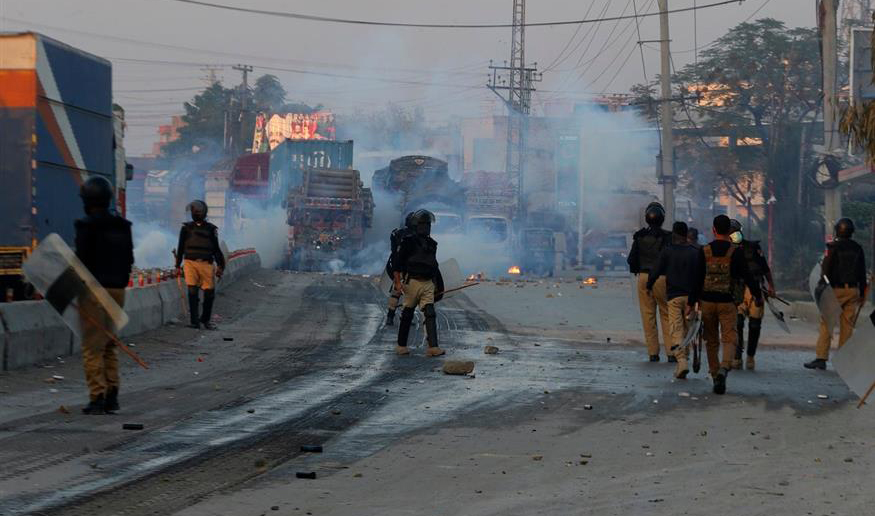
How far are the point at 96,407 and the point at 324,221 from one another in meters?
36.7

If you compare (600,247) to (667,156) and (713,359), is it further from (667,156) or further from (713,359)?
(713,359)

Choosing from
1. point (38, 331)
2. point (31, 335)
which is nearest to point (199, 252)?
point (38, 331)

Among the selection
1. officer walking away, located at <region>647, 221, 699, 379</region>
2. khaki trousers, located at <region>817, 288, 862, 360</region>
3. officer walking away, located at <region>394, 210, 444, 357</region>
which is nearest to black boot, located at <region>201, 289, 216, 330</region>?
officer walking away, located at <region>394, 210, 444, 357</region>

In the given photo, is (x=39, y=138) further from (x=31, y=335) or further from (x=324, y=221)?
(x=324, y=221)

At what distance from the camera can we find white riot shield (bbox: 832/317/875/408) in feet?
33.4

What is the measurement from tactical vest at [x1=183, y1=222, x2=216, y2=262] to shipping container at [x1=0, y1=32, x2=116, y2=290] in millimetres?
1789

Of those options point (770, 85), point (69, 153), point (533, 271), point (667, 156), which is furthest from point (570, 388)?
point (770, 85)

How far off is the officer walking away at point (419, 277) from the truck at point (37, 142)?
17.6ft

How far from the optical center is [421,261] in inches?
661

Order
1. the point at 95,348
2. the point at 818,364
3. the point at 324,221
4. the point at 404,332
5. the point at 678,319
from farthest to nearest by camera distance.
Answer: the point at 324,221 < the point at 404,332 < the point at 818,364 < the point at 678,319 < the point at 95,348

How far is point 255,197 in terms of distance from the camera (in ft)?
197

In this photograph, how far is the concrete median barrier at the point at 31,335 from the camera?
13414 mm

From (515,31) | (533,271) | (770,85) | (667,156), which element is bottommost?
(533,271)

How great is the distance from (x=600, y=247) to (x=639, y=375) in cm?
4750
